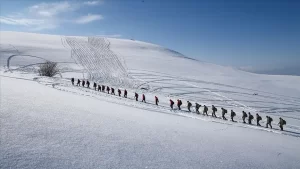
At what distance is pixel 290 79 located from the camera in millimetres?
64625

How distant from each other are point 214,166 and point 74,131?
4686 millimetres

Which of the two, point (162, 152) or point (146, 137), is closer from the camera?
point (162, 152)

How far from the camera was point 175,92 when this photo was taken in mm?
40938

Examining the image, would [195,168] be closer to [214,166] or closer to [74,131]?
[214,166]

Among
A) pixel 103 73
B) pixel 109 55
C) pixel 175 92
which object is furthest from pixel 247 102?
pixel 109 55

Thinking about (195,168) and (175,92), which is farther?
(175,92)

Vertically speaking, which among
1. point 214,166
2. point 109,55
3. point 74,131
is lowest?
point 214,166

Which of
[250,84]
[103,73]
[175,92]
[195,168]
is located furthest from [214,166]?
[250,84]

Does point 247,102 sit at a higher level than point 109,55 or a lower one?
lower

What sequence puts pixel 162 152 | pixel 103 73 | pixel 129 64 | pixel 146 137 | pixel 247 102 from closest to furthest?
pixel 162 152, pixel 146 137, pixel 247 102, pixel 103 73, pixel 129 64

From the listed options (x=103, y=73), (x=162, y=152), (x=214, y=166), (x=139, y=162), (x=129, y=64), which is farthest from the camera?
(x=129, y=64)

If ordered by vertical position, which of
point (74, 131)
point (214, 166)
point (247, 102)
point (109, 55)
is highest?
point (109, 55)

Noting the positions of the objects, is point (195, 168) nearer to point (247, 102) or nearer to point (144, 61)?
point (247, 102)

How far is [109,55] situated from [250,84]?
39535 millimetres
